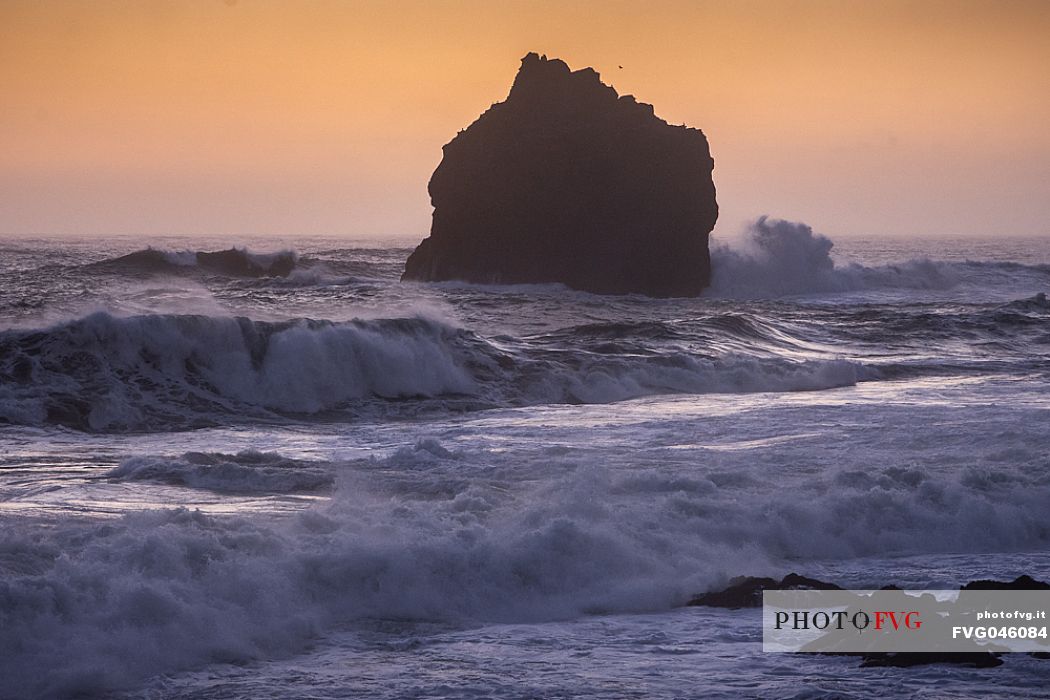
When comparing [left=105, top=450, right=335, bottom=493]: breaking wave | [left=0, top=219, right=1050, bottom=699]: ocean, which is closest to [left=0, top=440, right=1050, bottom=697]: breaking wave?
[left=0, top=219, right=1050, bottom=699]: ocean

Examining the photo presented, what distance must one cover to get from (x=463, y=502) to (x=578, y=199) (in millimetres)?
40195

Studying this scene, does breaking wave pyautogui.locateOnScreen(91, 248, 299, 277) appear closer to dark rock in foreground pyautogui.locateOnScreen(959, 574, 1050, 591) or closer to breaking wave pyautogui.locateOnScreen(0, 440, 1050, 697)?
breaking wave pyautogui.locateOnScreen(0, 440, 1050, 697)

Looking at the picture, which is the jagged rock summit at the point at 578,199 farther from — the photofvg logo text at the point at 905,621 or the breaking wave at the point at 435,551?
the photofvg logo text at the point at 905,621

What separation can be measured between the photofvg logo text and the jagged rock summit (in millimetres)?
39819

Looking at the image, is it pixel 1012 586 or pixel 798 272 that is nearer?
pixel 1012 586

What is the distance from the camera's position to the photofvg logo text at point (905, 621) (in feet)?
24.4

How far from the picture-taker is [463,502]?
404 inches

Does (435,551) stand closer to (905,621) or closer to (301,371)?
(905,621)

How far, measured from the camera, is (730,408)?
1794 cm

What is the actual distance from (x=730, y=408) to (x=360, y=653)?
11427mm

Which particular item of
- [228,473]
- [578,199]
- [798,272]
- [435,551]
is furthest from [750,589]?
[798,272]

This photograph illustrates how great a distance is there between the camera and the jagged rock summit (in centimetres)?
4872

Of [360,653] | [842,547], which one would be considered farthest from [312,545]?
[842,547]

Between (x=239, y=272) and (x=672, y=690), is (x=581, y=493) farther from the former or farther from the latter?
(x=239, y=272)
